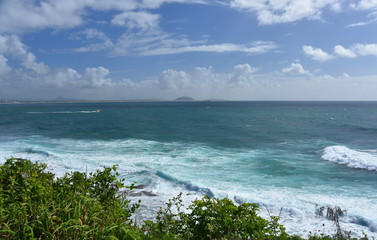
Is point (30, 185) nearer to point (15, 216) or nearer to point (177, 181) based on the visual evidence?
point (15, 216)

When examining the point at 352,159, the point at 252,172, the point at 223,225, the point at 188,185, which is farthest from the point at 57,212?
the point at 352,159

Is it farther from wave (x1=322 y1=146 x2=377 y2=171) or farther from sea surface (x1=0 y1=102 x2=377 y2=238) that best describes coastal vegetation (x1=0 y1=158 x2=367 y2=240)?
wave (x1=322 y1=146 x2=377 y2=171)

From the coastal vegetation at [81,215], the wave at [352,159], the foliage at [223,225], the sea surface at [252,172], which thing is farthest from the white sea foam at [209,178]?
the foliage at [223,225]

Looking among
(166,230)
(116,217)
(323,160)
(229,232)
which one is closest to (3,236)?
(116,217)

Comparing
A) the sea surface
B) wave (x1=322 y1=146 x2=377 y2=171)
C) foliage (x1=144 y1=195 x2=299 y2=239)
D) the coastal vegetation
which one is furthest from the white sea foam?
foliage (x1=144 y1=195 x2=299 y2=239)

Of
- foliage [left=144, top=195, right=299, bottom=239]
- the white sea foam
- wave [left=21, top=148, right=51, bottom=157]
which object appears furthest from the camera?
wave [left=21, top=148, right=51, bottom=157]

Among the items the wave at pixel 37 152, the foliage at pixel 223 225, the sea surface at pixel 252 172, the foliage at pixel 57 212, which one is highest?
the foliage at pixel 57 212

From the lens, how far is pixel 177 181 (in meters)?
19.4

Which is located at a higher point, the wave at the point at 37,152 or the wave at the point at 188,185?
the wave at the point at 37,152

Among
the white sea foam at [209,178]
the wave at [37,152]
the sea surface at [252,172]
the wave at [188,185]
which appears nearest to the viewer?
the white sea foam at [209,178]

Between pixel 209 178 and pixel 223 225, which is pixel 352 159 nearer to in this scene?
pixel 209 178

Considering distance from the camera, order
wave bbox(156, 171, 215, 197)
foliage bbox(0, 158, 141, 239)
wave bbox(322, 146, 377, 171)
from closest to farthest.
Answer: foliage bbox(0, 158, 141, 239) → wave bbox(156, 171, 215, 197) → wave bbox(322, 146, 377, 171)

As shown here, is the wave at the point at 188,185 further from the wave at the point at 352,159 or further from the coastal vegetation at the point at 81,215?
the wave at the point at 352,159

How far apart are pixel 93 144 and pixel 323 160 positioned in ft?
87.2
